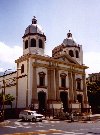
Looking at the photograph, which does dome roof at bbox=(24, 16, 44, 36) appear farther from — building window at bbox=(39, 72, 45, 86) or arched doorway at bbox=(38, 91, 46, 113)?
arched doorway at bbox=(38, 91, 46, 113)

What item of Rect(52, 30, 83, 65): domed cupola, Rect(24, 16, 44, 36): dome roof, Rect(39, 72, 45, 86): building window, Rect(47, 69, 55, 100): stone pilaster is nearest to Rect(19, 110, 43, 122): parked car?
Rect(39, 72, 45, 86): building window

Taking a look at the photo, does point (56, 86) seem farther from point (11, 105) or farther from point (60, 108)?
point (11, 105)

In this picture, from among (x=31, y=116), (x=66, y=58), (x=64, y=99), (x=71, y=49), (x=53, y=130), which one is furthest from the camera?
(x=71, y=49)

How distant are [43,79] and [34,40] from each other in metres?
8.12

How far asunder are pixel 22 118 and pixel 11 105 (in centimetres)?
1357

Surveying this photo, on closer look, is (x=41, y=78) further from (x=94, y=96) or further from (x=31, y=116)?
(x=94, y=96)

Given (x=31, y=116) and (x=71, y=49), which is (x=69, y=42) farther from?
(x=31, y=116)

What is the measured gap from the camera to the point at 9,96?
47.2m

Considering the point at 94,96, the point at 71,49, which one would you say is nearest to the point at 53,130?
the point at 71,49

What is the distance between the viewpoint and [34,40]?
48094 millimetres

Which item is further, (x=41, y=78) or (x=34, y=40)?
(x=34, y=40)

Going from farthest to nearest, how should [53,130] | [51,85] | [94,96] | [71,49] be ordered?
[94,96]
[71,49]
[51,85]
[53,130]

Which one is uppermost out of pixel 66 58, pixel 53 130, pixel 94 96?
pixel 66 58

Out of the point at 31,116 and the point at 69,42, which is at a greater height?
the point at 69,42
